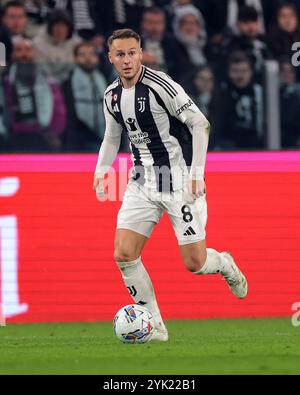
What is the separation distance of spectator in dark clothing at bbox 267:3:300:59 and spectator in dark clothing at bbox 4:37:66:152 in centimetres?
275

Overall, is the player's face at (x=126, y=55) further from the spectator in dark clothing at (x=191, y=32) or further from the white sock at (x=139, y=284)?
the spectator in dark clothing at (x=191, y=32)

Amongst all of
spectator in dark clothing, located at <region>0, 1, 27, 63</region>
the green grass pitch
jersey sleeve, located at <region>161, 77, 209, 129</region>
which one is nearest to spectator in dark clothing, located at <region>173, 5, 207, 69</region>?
spectator in dark clothing, located at <region>0, 1, 27, 63</region>

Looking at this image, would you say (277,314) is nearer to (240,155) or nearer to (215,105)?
(240,155)

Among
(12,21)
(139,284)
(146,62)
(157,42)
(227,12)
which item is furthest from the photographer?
(227,12)

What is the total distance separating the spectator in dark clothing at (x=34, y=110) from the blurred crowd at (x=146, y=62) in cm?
1

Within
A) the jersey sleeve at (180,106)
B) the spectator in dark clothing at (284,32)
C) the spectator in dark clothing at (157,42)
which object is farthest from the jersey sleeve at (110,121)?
the spectator in dark clothing at (284,32)

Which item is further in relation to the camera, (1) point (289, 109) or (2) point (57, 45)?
(2) point (57, 45)

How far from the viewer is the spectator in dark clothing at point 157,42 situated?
13699 millimetres

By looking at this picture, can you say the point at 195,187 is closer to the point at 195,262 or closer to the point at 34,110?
the point at 195,262

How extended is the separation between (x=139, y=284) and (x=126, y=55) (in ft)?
5.65

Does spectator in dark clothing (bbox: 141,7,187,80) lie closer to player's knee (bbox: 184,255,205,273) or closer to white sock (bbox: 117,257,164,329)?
player's knee (bbox: 184,255,205,273)

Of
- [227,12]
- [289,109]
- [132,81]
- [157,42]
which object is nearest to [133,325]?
[132,81]

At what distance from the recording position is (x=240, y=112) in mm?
12789
